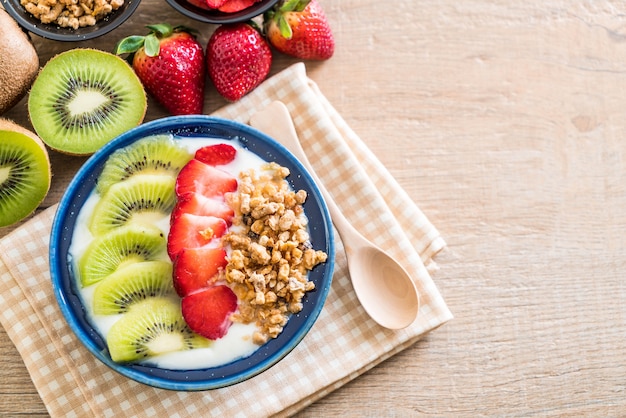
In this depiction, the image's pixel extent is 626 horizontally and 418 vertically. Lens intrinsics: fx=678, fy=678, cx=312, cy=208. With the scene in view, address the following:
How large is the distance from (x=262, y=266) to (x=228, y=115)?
0.38 metres

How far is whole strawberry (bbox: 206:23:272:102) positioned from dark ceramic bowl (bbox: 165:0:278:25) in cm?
2

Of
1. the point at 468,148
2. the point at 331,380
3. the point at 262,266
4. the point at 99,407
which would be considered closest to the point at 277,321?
the point at 262,266

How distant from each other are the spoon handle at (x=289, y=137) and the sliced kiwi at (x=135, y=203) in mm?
247

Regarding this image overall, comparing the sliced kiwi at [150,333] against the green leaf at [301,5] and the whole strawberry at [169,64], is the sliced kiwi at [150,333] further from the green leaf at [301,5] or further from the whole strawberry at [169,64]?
the green leaf at [301,5]

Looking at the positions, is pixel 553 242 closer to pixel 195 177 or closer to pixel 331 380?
pixel 331 380

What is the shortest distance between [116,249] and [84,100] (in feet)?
1.18

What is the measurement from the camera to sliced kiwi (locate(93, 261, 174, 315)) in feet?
3.71

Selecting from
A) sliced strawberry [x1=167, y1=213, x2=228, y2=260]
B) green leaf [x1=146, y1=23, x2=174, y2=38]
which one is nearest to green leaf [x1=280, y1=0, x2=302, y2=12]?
green leaf [x1=146, y1=23, x2=174, y2=38]

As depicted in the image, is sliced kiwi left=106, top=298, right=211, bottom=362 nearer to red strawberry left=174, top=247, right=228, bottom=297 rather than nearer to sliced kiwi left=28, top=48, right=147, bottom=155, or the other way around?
red strawberry left=174, top=247, right=228, bottom=297

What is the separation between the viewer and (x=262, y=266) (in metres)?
1.17

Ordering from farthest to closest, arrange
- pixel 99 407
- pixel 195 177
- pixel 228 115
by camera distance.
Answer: pixel 228 115 → pixel 99 407 → pixel 195 177

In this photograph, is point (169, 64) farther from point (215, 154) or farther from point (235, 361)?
point (235, 361)

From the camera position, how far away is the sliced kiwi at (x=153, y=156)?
120cm

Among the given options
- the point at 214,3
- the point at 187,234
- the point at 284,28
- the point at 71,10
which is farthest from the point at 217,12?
the point at 187,234
